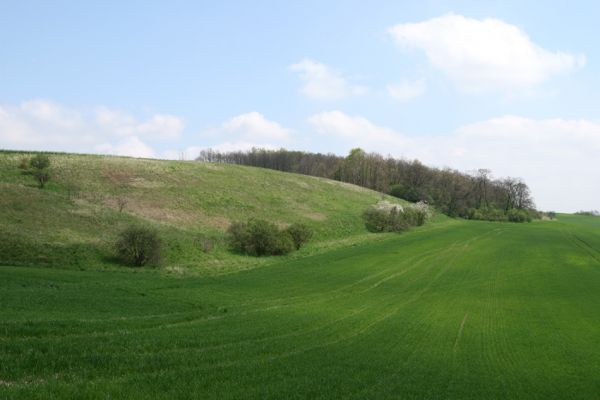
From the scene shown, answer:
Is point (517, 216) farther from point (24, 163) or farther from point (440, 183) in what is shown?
point (24, 163)

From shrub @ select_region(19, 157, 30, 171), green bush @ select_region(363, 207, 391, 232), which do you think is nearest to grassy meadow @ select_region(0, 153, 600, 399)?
shrub @ select_region(19, 157, 30, 171)

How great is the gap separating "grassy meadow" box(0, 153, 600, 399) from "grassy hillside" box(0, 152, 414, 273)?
0.37 meters

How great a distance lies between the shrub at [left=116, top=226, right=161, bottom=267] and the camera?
44031 millimetres

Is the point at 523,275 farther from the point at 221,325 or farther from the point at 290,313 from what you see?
the point at 221,325

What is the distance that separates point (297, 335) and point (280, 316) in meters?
4.22

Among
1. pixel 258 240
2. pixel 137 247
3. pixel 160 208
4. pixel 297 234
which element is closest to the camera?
pixel 137 247

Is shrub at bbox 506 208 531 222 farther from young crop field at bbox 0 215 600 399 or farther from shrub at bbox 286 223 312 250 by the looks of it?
young crop field at bbox 0 215 600 399

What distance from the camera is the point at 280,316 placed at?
25.6 meters

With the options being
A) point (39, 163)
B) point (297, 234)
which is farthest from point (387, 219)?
point (39, 163)

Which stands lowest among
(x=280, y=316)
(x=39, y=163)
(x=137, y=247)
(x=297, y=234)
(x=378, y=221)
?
(x=280, y=316)

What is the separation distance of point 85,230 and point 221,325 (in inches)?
1241

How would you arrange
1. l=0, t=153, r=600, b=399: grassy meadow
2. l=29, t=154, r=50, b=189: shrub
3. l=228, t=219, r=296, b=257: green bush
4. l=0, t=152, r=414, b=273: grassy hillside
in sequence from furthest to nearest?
l=29, t=154, r=50, b=189: shrub, l=228, t=219, r=296, b=257: green bush, l=0, t=152, r=414, b=273: grassy hillside, l=0, t=153, r=600, b=399: grassy meadow

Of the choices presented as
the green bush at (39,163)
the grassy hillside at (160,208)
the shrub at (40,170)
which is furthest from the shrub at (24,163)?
the green bush at (39,163)

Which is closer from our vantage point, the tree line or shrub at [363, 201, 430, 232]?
shrub at [363, 201, 430, 232]
